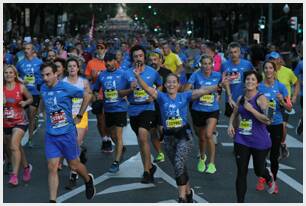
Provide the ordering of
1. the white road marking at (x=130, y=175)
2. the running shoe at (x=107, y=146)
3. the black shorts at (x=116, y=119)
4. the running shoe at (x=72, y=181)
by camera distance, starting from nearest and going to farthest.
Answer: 1. the white road marking at (x=130, y=175)
2. the running shoe at (x=72, y=181)
3. the black shorts at (x=116, y=119)
4. the running shoe at (x=107, y=146)

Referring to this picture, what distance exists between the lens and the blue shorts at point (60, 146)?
729cm

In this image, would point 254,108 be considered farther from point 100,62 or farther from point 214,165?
point 100,62

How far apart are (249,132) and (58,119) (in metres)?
2.01

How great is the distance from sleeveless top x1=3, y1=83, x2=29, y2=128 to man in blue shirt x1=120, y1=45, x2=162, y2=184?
134 cm

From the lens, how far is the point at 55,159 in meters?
7.25

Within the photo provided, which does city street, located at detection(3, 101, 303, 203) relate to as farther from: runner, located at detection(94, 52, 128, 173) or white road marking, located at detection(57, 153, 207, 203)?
runner, located at detection(94, 52, 128, 173)

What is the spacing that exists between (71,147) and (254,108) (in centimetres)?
197

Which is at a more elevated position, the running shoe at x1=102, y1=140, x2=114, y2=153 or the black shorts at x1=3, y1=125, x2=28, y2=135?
the black shorts at x1=3, y1=125, x2=28, y2=135

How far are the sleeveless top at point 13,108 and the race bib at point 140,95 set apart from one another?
1458 mm

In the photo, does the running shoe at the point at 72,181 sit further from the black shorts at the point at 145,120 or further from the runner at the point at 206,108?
the runner at the point at 206,108

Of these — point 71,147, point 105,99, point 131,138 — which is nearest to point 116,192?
point 71,147

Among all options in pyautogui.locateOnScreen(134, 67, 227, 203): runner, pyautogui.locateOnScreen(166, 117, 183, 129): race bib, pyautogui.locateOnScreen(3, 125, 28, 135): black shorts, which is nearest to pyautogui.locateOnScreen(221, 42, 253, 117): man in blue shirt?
pyautogui.locateOnScreen(134, 67, 227, 203): runner

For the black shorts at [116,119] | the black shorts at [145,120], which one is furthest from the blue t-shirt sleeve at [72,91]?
the black shorts at [116,119]

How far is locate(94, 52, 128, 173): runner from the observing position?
9.36 meters
